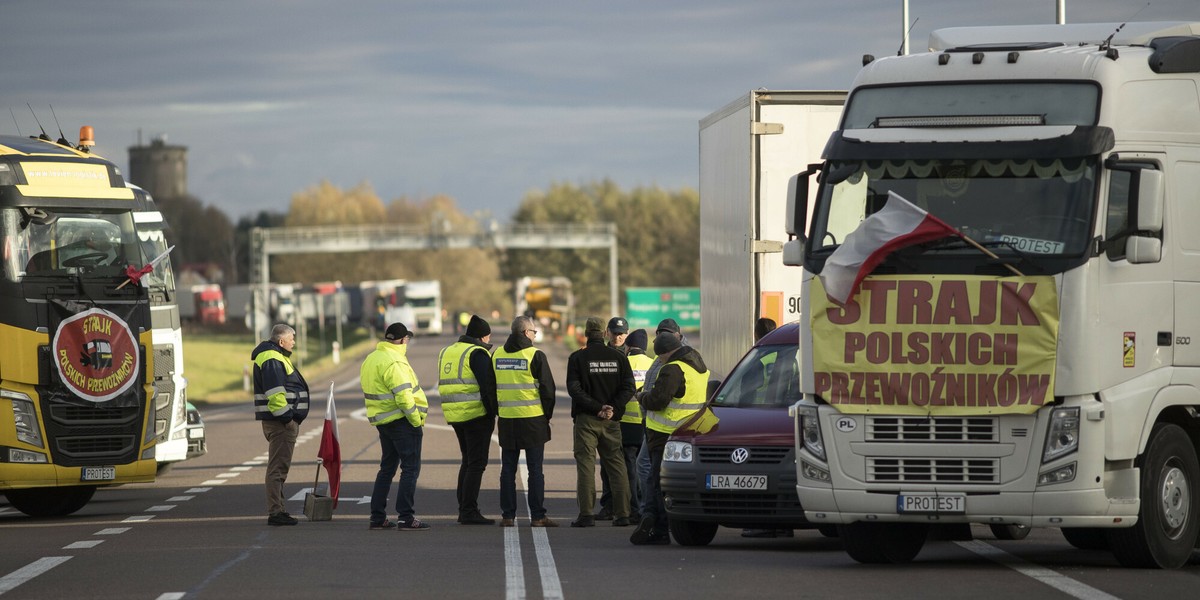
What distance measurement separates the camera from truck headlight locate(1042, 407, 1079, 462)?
1144cm

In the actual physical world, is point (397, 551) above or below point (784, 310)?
below

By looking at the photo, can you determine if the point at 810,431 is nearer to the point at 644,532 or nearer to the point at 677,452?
the point at 677,452

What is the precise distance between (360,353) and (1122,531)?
84.0 meters

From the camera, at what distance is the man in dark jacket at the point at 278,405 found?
16763mm

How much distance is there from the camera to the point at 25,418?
1752 cm

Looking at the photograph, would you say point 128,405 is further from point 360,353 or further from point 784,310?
point 360,353

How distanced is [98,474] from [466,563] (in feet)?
21.3

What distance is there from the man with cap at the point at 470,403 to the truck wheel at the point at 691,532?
2.60 m

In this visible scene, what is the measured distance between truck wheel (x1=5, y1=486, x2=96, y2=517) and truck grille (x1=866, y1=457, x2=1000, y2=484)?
10.1 meters

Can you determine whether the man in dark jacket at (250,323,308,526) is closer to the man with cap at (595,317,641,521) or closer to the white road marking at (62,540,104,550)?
the white road marking at (62,540,104,550)

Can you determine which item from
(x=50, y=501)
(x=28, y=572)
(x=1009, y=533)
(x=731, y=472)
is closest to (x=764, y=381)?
(x=731, y=472)

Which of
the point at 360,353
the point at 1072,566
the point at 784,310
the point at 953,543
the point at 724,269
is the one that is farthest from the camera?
the point at 360,353

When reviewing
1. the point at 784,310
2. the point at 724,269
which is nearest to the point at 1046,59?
the point at 784,310

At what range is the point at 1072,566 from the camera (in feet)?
41.1
